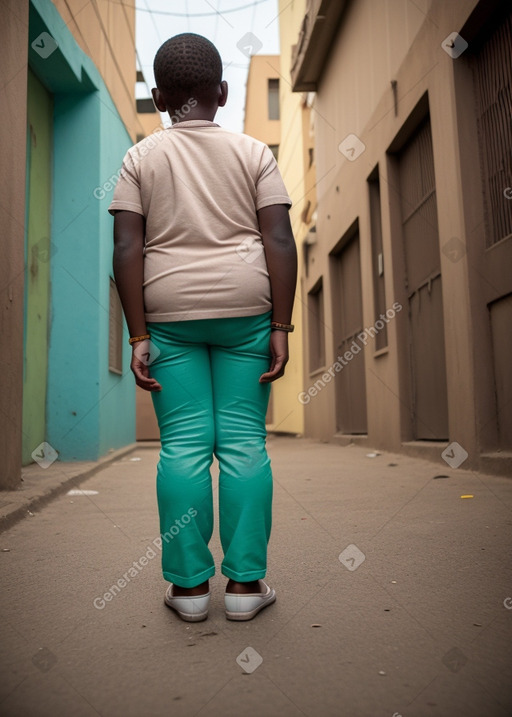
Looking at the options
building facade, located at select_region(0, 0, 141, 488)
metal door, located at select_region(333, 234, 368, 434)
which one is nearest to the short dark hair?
building facade, located at select_region(0, 0, 141, 488)

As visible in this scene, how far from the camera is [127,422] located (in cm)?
907

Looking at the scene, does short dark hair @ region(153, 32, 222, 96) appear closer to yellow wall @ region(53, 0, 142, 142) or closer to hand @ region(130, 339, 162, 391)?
hand @ region(130, 339, 162, 391)

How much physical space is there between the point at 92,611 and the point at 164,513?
0.38m

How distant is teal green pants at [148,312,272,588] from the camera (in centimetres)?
182

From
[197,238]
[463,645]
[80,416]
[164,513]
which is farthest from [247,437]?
[80,416]

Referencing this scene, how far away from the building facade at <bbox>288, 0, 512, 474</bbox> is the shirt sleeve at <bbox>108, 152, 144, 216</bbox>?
3.09 meters

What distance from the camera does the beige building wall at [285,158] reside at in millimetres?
15141

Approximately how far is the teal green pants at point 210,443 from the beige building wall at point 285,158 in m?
12.6

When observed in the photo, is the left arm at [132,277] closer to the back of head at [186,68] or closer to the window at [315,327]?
the back of head at [186,68]

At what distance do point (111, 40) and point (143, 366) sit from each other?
7242 millimetres

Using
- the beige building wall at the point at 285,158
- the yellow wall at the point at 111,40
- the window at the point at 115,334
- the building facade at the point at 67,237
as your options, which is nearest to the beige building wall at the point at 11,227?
the building facade at the point at 67,237

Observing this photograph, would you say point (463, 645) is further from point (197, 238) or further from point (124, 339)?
point (124, 339)

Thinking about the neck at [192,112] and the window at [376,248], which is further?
the window at [376,248]

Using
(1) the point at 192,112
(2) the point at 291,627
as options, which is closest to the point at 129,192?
(1) the point at 192,112
